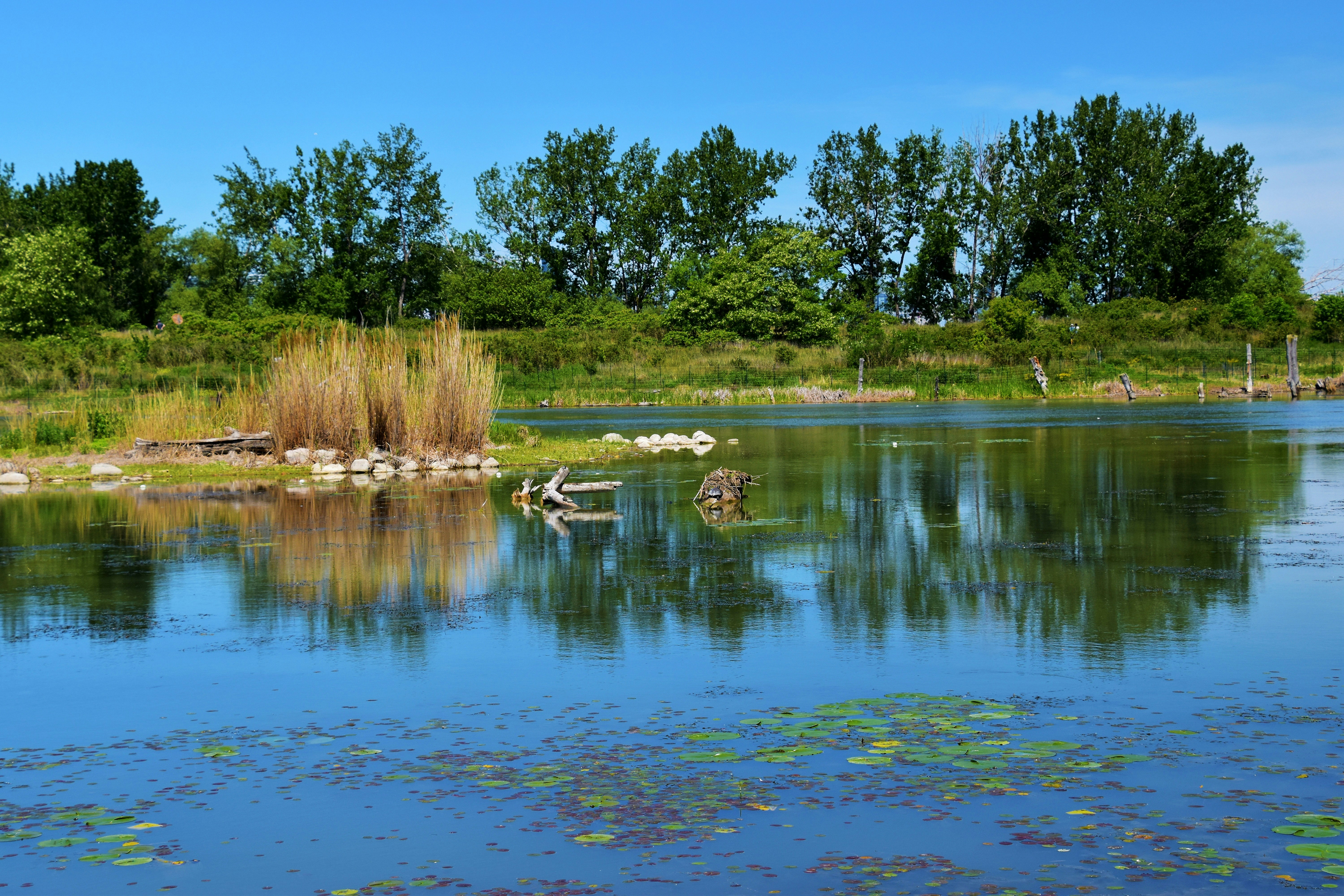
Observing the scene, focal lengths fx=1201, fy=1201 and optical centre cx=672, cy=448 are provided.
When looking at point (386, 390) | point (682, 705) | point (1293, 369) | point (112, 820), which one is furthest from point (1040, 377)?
point (112, 820)

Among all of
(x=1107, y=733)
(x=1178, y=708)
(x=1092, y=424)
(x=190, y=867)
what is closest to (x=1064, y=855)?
(x=1107, y=733)

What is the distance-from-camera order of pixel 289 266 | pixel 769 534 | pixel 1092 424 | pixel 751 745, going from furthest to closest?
pixel 289 266
pixel 1092 424
pixel 769 534
pixel 751 745

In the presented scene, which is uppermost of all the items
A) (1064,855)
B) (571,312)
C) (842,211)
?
(842,211)

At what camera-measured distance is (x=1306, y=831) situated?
5098 millimetres

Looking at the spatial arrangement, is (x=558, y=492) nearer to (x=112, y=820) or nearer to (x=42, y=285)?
(x=112, y=820)

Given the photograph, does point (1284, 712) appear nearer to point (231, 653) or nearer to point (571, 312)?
point (231, 653)

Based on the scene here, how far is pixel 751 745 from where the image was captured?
6.42 m

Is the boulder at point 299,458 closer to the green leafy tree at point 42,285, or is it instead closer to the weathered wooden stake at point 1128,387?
the weathered wooden stake at point 1128,387

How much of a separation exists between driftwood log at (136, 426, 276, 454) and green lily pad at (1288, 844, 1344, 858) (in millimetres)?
23709

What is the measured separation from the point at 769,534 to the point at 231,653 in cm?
729

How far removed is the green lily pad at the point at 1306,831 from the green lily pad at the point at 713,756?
250 cm

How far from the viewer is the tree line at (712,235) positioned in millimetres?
90438

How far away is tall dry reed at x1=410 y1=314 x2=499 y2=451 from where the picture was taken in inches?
962

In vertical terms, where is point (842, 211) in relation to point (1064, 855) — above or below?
above
